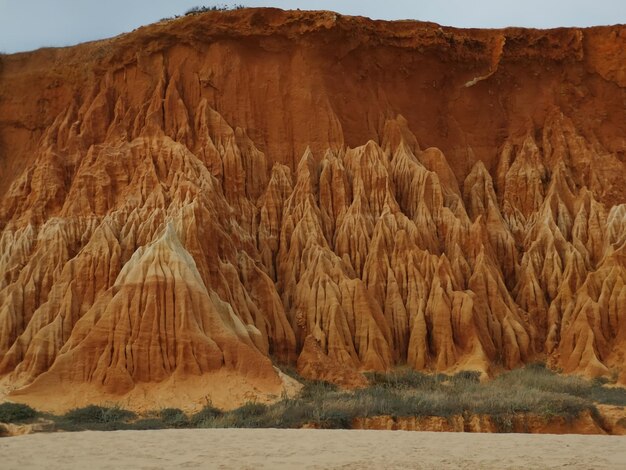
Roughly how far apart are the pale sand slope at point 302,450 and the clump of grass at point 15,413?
5.60 metres

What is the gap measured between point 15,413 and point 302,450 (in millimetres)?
10943

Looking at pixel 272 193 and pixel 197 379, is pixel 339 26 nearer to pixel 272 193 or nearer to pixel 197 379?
pixel 272 193

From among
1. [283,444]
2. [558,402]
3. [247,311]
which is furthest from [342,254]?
[283,444]

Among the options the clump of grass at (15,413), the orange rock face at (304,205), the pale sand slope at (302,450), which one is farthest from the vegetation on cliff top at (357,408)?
the pale sand slope at (302,450)

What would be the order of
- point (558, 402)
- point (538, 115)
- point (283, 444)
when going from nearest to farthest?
point (283, 444)
point (558, 402)
point (538, 115)

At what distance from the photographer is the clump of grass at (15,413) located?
82.9ft

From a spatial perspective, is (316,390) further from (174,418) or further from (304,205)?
(304,205)

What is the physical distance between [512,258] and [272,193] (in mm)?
10705

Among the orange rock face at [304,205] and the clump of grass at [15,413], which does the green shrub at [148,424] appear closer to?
the orange rock face at [304,205]

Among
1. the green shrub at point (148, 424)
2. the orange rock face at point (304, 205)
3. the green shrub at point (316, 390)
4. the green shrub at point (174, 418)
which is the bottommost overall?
the green shrub at point (148, 424)

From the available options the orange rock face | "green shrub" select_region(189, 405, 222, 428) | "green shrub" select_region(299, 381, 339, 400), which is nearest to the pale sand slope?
"green shrub" select_region(189, 405, 222, 428)

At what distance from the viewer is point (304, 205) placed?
3872 cm

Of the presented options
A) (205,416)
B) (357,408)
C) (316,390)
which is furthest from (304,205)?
(205,416)

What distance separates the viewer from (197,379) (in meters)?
28.2
